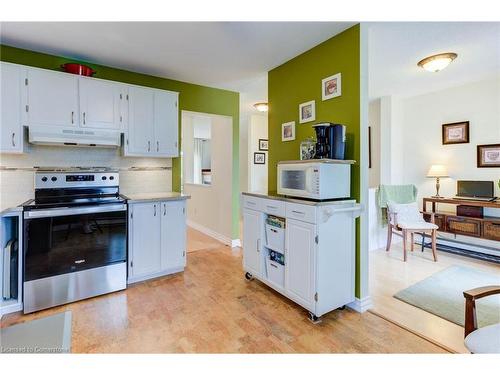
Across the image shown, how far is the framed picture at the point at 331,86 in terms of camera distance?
2.46 metres

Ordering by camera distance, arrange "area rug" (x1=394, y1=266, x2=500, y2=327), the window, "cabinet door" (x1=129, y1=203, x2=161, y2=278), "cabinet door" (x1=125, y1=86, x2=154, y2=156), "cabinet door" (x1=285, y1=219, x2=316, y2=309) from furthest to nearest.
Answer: the window, "cabinet door" (x1=125, y1=86, x2=154, y2=156), "cabinet door" (x1=129, y1=203, x2=161, y2=278), "area rug" (x1=394, y1=266, x2=500, y2=327), "cabinet door" (x1=285, y1=219, x2=316, y2=309)

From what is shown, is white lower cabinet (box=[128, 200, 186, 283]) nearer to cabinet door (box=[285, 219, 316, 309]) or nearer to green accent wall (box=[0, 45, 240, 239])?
green accent wall (box=[0, 45, 240, 239])

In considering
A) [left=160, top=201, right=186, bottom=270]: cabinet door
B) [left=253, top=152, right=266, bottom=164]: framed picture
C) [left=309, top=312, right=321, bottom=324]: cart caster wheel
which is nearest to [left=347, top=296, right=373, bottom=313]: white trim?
[left=309, top=312, right=321, bottom=324]: cart caster wheel

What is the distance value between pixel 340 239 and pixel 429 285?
1454 millimetres

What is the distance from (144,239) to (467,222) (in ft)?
14.3

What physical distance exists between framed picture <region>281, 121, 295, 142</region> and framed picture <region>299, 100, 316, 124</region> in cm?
16

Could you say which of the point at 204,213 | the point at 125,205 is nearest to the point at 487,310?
the point at 125,205

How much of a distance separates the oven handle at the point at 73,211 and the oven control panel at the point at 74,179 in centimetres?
42

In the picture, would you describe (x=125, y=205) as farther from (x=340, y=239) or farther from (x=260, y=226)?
(x=340, y=239)

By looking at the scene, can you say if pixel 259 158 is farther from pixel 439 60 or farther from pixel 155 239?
pixel 439 60

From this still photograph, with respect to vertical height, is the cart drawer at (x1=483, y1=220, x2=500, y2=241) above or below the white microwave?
below

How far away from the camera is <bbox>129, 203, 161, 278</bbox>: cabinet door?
2.81 meters

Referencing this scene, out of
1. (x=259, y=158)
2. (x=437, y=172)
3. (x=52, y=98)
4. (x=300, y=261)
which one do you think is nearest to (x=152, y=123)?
(x=52, y=98)

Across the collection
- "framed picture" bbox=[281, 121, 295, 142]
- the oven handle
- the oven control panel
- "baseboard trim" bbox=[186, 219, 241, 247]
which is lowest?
"baseboard trim" bbox=[186, 219, 241, 247]
